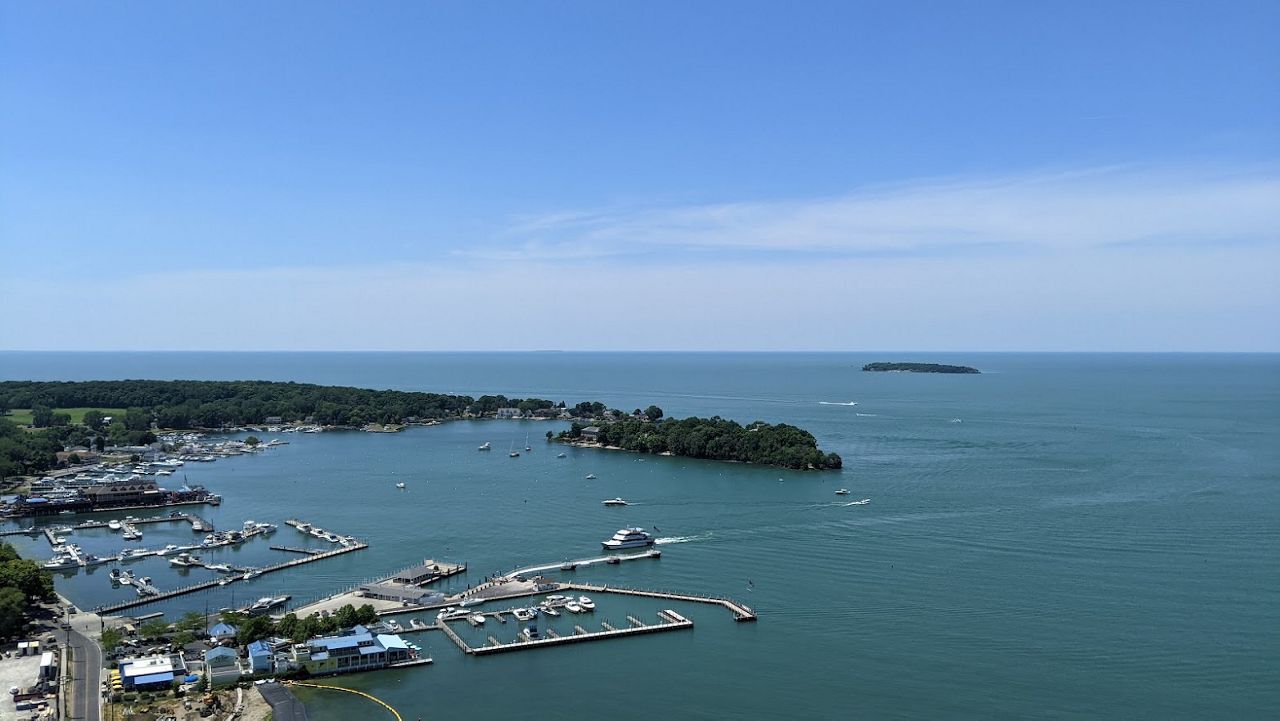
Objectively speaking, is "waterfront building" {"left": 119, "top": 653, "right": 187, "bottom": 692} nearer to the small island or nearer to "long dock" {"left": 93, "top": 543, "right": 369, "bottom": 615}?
"long dock" {"left": 93, "top": 543, "right": 369, "bottom": 615}

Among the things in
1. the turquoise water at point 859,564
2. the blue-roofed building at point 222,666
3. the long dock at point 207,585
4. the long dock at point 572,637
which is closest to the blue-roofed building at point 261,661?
the blue-roofed building at point 222,666

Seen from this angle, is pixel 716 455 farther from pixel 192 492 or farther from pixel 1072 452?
pixel 192 492

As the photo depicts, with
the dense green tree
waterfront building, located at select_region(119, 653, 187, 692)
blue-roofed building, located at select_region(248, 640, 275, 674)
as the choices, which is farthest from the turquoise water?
the dense green tree

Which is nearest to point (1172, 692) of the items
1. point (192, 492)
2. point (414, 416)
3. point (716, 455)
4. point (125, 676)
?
point (125, 676)

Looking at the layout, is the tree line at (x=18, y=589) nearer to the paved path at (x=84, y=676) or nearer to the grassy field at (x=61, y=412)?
the paved path at (x=84, y=676)

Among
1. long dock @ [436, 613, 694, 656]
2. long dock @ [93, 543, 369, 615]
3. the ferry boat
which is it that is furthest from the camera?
the ferry boat

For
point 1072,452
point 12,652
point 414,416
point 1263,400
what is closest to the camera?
point 12,652

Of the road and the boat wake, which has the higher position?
the boat wake
